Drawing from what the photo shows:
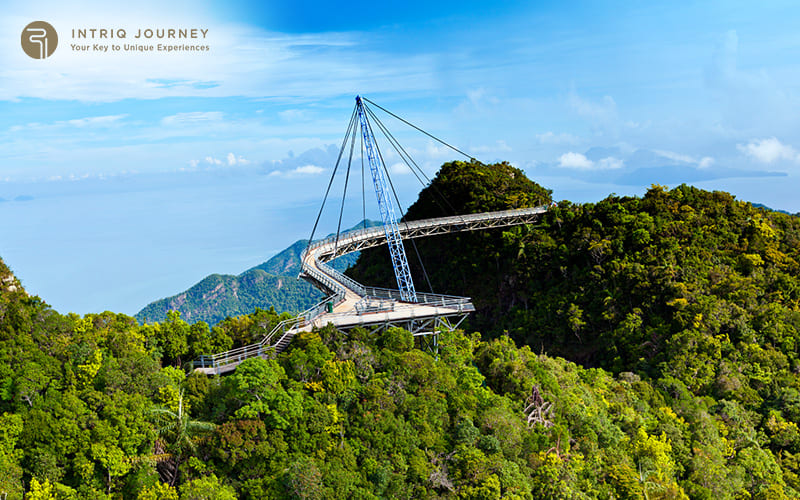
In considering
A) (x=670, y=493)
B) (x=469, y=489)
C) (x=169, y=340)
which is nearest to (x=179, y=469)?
(x=169, y=340)

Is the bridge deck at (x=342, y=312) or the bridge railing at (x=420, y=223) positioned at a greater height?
the bridge railing at (x=420, y=223)

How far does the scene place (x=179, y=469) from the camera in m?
33.5

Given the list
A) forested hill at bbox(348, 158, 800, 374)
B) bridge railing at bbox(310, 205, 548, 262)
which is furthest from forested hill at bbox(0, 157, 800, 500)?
bridge railing at bbox(310, 205, 548, 262)

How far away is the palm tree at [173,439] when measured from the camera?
33862 millimetres

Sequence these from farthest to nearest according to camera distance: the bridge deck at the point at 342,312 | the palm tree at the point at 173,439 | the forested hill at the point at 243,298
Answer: the forested hill at the point at 243,298 < the bridge deck at the point at 342,312 < the palm tree at the point at 173,439

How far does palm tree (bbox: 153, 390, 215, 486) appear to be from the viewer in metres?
33.9

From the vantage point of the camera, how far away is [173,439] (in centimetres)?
3441

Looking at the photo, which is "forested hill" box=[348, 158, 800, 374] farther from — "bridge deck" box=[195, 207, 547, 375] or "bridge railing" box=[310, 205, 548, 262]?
"bridge deck" box=[195, 207, 547, 375]

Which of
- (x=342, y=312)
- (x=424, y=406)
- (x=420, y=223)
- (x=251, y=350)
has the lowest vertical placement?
(x=424, y=406)

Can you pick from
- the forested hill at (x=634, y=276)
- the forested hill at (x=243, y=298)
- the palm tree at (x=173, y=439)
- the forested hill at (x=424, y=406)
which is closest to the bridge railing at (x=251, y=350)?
the forested hill at (x=424, y=406)

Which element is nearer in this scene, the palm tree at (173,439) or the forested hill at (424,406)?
the forested hill at (424,406)

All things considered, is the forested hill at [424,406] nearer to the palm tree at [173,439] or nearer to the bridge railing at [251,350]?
the palm tree at [173,439]

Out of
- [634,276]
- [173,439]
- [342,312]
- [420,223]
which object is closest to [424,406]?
[342,312]

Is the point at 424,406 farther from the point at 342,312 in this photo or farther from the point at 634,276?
the point at 634,276
